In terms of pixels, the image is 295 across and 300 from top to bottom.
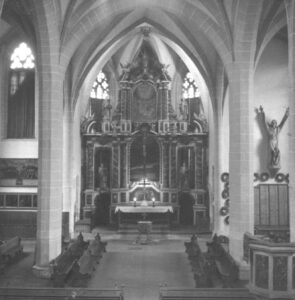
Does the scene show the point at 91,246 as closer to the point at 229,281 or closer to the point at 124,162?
the point at 229,281

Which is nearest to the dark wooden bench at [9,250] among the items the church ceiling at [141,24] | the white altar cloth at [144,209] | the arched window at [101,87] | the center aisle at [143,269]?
the center aisle at [143,269]

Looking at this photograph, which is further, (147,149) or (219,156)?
(147,149)

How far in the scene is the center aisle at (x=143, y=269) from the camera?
1389cm

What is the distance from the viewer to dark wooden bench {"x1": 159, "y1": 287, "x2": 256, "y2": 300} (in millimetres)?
10008

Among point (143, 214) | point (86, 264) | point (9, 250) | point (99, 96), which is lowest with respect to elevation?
point (86, 264)

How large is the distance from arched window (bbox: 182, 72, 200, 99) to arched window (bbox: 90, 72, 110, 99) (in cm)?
484

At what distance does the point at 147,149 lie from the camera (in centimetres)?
2777

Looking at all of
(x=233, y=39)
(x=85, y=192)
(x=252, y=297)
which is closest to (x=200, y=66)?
(x=233, y=39)

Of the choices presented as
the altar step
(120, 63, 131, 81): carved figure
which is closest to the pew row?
the altar step

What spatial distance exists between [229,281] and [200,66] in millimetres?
13435

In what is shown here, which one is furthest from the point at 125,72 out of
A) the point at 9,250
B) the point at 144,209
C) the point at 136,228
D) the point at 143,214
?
the point at 9,250

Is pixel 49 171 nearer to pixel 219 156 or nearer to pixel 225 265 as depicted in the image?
pixel 225 265

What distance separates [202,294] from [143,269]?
21.0ft

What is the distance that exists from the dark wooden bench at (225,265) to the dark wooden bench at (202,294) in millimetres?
2920
